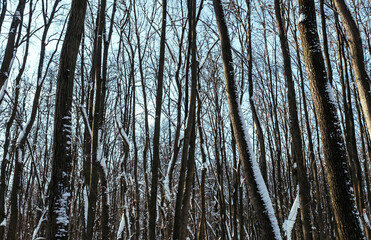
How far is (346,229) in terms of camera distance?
3.49m

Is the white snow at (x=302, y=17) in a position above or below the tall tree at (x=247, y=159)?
above

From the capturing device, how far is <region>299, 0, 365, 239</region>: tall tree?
11.6 ft

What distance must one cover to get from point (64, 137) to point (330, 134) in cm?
372

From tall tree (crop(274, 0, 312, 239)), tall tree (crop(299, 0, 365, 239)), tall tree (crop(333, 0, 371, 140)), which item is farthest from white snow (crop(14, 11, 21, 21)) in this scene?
tall tree (crop(333, 0, 371, 140))

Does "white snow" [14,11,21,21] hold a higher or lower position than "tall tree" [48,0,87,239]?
higher

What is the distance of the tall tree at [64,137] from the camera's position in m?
4.04

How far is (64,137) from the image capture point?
4367 millimetres

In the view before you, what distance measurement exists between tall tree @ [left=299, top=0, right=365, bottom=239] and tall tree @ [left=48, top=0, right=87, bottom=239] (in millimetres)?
3538

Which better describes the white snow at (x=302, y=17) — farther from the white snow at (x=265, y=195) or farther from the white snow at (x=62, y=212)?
the white snow at (x=62, y=212)

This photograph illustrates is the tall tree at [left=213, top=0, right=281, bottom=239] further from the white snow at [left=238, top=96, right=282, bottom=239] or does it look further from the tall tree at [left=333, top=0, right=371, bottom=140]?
the tall tree at [left=333, top=0, right=371, bottom=140]

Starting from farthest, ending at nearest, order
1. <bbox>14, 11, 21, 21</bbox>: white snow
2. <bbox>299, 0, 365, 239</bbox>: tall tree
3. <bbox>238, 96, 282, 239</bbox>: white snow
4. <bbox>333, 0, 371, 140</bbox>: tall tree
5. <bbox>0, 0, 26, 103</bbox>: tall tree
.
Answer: <bbox>14, 11, 21, 21</bbox>: white snow
<bbox>0, 0, 26, 103</bbox>: tall tree
<bbox>333, 0, 371, 140</bbox>: tall tree
<bbox>238, 96, 282, 239</bbox>: white snow
<bbox>299, 0, 365, 239</bbox>: tall tree

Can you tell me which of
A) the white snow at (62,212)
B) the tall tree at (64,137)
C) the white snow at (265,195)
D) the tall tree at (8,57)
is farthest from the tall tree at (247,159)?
the tall tree at (8,57)

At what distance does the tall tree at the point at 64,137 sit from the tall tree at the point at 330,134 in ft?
11.6

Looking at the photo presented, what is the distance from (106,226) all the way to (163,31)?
4.63 meters
